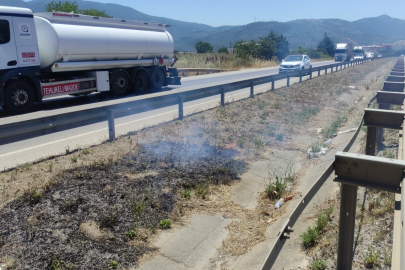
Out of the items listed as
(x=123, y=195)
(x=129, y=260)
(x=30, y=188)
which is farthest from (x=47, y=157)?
(x=129, y=260)

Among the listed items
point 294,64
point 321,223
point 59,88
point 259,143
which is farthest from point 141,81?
point 294,64

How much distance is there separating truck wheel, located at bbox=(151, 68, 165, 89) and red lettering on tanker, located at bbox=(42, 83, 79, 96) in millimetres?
5109

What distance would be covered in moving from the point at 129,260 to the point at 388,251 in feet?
8.72

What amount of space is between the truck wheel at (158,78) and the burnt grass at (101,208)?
13.0m

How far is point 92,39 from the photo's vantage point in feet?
52.7

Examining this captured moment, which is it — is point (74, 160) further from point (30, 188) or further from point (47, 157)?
point (30, 188)

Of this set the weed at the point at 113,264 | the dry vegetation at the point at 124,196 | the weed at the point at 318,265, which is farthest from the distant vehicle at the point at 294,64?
the weed at the point at 113,264

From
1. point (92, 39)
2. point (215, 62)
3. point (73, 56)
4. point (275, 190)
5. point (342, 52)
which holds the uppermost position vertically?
point (92, 39)

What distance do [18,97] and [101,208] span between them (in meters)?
9.60

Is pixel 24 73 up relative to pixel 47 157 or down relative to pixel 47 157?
up

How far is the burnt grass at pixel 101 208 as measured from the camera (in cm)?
430

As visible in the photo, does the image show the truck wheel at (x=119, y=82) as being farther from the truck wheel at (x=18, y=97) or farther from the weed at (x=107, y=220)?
the weed at (x=107, y=220)

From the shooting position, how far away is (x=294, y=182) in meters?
7.46

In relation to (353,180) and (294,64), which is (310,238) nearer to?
(353,180)
